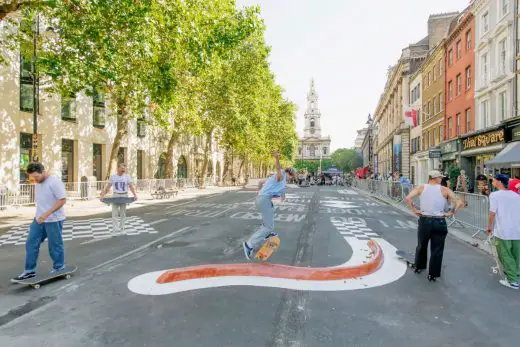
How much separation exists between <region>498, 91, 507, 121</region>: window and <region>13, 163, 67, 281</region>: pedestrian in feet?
72.3

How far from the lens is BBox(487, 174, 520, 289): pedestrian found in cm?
568

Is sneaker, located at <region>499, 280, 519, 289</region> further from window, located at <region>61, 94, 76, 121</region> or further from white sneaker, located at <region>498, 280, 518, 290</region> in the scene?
window, located at <region>61, 94, 76, 121</region>

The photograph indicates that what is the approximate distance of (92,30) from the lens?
41.2 feet

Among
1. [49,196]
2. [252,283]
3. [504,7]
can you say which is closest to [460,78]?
[504,7]

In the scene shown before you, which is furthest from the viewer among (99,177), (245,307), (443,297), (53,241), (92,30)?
(99,177)

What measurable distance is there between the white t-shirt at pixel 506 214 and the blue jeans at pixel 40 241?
669 cm

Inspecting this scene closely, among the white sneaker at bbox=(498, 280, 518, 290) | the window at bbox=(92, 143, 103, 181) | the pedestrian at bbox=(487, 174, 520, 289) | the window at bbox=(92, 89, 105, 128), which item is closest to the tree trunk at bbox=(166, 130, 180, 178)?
the window at bbox=(92, 143, 103, 181)

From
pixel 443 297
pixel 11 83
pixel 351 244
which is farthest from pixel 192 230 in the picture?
pixel 11 83

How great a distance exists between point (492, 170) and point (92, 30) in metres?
21.7

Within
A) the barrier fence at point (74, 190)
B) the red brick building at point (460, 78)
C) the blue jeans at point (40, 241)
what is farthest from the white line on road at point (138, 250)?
the red brick building at point (460, 78)

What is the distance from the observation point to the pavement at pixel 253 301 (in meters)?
3.72

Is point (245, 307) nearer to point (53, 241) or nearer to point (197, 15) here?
point (53, 241)

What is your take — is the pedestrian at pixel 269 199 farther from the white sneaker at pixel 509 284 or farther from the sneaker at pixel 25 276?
the white sneaker at pixel 509 284

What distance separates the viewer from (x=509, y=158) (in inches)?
659
